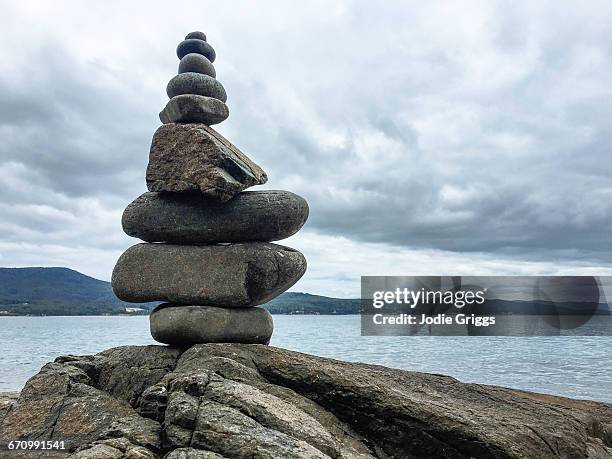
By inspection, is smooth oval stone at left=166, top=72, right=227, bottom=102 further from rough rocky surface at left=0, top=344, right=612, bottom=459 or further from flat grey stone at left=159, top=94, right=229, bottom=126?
rough rocky surface at left=0, top=344, right=612, bottom=459

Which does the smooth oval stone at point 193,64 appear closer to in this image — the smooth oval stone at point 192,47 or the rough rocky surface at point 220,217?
the smooth oval stone at point 192,47

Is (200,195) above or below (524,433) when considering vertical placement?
above

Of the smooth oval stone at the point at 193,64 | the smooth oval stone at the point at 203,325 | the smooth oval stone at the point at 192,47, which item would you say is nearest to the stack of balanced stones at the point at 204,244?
the smooth oval stone at the point at 203,325

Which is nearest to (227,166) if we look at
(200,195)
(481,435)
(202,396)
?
(200,195)

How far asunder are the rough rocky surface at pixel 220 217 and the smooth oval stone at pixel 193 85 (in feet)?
10.5

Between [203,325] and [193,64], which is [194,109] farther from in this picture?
[203,325]

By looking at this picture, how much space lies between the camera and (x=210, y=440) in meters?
8.66

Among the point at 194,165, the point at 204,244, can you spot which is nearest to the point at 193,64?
the point at 194,165

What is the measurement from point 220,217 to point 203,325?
9.16 feet

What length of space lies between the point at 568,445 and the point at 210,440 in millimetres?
7268

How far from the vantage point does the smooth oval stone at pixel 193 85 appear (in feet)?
53.4

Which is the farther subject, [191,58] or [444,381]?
[191,58]

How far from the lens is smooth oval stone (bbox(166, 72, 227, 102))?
1628 centimetres

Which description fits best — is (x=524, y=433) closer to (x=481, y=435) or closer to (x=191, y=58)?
(x=481, y=435)
